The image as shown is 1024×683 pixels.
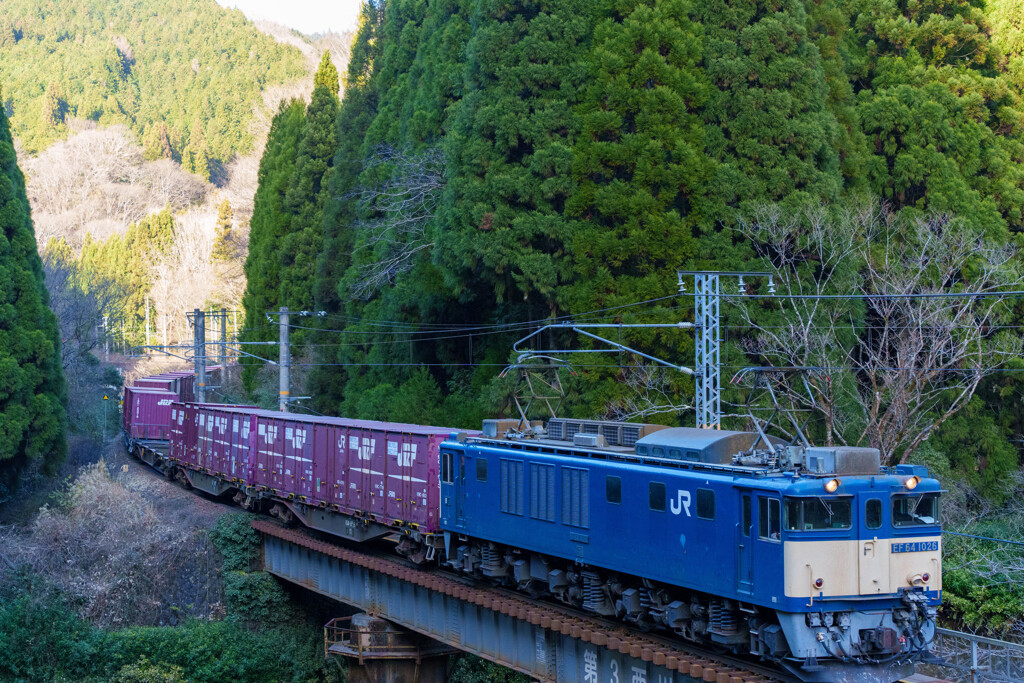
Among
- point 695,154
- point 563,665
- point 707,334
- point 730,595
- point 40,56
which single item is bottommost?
point 563,665

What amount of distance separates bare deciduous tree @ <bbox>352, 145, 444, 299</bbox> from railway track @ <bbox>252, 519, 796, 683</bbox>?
1518 cm

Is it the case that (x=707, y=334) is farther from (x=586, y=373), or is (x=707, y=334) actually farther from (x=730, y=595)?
(x=730, y=595)

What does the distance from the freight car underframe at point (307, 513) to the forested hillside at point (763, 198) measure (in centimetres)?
651

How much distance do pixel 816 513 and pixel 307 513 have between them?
19.5 m

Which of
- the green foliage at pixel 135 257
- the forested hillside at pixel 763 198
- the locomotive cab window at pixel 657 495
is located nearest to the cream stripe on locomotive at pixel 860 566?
the locomotive cab window at pixel 657 495

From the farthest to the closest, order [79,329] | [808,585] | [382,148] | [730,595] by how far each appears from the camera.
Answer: [79,329]
[382,148]
[730,595]
[808,585]

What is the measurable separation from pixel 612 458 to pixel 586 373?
13.0m

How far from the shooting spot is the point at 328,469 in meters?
27.9

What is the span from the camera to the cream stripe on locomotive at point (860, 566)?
1348 centimetres

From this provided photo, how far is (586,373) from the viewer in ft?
100

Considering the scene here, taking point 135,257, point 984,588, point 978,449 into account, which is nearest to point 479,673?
point 984,588

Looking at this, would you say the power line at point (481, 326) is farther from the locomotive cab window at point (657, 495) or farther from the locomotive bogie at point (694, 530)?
the locomotive cab window at point (657, 495)

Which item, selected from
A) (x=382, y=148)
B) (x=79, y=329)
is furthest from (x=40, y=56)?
(x=382, y=148)

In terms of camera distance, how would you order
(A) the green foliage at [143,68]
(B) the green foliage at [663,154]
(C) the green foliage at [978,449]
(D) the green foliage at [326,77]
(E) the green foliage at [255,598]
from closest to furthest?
(B) the green foliage at [663,154] < (E) the green foliage at [255,598] < (C) the green foliage at [978,449] < (D) the green foliage at [326,77] < (A) the green foliage at [143,68]
